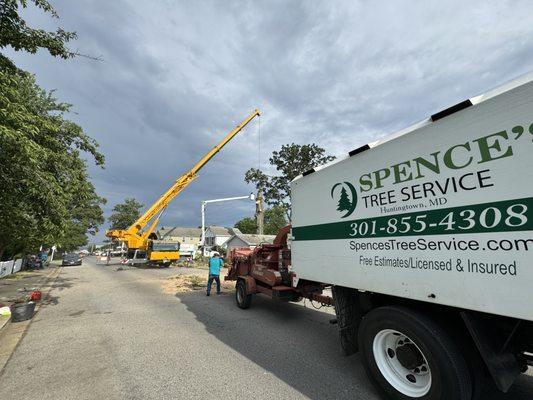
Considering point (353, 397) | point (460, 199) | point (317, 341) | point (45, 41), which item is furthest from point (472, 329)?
point (45, 41)

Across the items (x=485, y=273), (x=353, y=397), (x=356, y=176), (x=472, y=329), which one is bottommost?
(x=353, y=397)

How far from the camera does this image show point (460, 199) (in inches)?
120

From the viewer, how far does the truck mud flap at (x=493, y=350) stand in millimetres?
2914

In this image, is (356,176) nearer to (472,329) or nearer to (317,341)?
(472,329)

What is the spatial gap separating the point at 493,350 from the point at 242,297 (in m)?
6.88

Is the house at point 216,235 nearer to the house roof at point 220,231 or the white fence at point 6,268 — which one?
the house roof at point 220,231

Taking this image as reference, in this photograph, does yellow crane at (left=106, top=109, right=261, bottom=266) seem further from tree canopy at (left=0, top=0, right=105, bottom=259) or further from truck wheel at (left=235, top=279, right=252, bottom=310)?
truck wheel at (left=235, top=279, right=252, bottom=310)

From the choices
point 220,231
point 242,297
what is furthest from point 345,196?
point 220,231

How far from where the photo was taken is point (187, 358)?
16.9 feet

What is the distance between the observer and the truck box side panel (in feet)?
8.56

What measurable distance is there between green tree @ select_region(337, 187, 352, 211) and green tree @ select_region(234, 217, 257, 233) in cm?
7937

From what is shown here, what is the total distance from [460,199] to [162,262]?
27737 millimetres

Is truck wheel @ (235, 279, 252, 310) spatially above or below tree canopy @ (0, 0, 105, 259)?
below

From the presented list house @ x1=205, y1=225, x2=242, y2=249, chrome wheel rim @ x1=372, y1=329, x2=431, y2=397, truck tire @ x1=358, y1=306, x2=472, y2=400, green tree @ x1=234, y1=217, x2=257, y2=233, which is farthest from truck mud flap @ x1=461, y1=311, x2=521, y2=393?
green tree @ x1=234, y1=217, x2=257, y2=233
